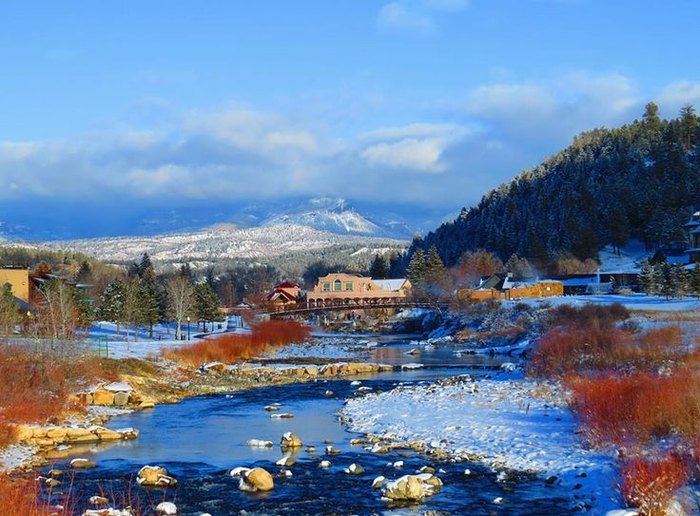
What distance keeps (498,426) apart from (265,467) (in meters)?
9.67

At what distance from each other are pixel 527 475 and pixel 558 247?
126161mm

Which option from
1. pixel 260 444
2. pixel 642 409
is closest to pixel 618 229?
pixel 642 409

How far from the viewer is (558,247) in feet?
477

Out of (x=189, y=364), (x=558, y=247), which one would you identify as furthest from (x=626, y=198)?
(x=189, y=364)

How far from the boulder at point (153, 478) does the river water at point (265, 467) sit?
24cm

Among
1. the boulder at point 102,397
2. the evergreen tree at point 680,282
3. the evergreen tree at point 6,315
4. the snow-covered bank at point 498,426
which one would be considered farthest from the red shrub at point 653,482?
the evergreen tree at point 680,282

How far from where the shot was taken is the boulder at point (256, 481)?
22.6 metres

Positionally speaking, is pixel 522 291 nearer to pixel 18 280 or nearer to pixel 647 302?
pixel 647 302

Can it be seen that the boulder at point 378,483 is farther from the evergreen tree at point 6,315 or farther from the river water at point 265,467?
the evergreen tree at point 6,315

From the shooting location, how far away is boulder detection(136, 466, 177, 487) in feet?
A: 76.2

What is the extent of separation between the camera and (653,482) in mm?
18609

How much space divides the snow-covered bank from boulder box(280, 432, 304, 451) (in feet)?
11.4

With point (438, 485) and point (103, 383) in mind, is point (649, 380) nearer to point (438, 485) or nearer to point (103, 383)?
point (438, 485)

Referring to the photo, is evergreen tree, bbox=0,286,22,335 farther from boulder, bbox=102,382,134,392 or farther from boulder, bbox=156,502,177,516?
boulder, bbox=156,502,177,516
